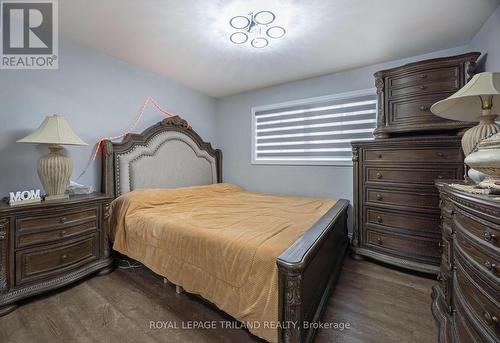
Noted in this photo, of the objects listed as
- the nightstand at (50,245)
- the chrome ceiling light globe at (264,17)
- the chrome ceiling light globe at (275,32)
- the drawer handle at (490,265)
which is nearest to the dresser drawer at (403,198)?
the drawer handle at (490,265)

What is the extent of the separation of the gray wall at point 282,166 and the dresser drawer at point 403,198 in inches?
19.3

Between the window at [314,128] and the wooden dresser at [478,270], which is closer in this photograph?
the wooden dresser at [478,270]

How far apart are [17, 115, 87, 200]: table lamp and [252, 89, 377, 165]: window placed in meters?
2.39

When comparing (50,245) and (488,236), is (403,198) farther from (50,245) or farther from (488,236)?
(50,245)

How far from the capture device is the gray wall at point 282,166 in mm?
2768

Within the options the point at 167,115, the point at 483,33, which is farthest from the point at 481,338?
the point at 167,115

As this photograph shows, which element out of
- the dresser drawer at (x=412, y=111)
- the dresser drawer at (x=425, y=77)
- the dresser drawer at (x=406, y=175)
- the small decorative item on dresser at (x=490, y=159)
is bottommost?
the dresser drawer at (x=406, y=175)

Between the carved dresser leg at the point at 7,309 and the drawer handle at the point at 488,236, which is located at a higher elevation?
the drawer handle at the point at 488,236

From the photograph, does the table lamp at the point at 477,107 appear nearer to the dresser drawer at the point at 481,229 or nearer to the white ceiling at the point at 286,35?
the dresser drawer at the point at 481,229

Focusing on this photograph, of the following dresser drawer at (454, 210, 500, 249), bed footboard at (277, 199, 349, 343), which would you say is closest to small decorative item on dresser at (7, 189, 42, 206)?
bed footboard at (277, 199, 349, 343)

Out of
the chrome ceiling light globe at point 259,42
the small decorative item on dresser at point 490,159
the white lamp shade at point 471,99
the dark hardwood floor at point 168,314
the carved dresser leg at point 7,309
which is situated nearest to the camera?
the small decorative item on dresser at point 490,159

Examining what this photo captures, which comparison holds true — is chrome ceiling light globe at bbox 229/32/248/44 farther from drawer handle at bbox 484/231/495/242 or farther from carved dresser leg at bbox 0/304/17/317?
carved dresser leg at bbox 0/304/17/317

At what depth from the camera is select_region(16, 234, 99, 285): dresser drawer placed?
1614mm

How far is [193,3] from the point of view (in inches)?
65.2
